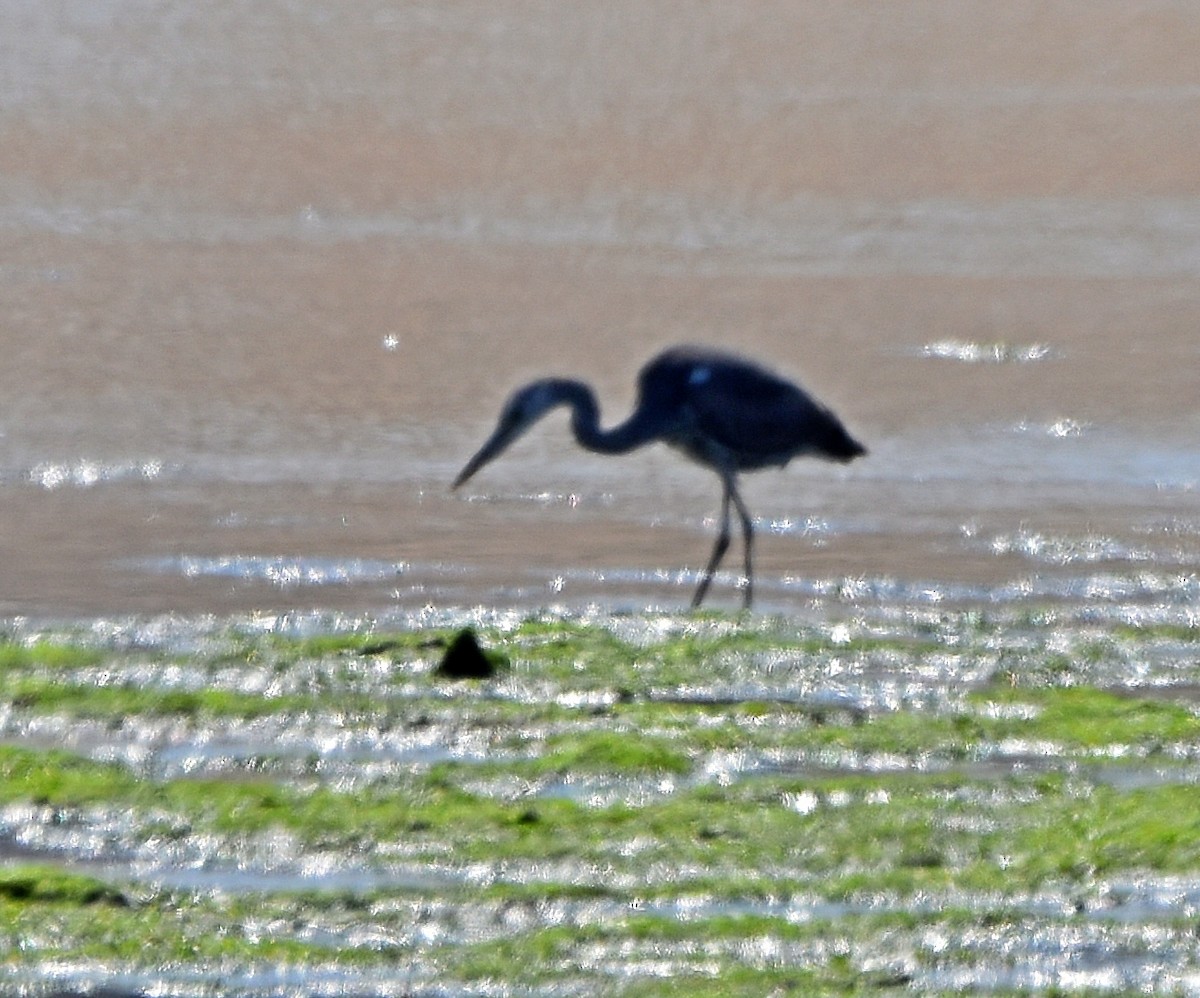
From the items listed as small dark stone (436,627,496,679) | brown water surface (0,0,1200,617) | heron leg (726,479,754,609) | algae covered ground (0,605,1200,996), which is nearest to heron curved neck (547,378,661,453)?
brown water surface (0,0,1200,617)

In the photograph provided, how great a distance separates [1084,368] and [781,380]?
3.47 meters

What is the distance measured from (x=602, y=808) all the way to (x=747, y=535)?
132 inches

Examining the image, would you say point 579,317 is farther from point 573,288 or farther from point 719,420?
point 719,420

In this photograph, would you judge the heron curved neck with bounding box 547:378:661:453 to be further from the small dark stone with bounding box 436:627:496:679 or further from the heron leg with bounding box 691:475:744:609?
the small dark stone with bounding box 436:627:496:679

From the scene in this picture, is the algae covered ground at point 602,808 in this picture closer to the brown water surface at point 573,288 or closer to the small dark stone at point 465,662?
the small dark stone at point 465,662

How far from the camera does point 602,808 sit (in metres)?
6.10

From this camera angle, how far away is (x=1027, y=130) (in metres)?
16.3

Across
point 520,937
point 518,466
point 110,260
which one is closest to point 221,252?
point 110,260

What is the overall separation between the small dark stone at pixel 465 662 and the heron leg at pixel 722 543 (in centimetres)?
169

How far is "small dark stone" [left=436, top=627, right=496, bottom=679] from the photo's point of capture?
7340 millimetres

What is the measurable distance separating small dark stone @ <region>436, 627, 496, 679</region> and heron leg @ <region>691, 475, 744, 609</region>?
5.55 ft

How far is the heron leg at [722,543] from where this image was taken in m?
9.09

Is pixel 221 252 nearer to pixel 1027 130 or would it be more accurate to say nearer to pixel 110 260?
pixel 110 260

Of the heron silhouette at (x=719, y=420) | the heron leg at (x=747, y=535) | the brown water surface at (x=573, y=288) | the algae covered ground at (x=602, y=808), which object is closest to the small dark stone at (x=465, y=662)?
the algae covered ground at (x=602, y=808)
